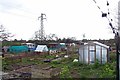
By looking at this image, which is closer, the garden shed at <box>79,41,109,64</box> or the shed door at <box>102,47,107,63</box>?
the shed door at <box>102,47,107,63</box>

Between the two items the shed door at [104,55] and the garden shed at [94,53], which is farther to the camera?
the garden shed at [94,53]

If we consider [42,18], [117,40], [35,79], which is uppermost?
[42,18]

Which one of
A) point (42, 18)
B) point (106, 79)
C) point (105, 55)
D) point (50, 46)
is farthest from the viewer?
point (50, 46)

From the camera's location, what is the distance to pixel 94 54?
2333 cm

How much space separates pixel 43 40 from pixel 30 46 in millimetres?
7007

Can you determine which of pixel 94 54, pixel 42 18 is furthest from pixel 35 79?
pixel 42 18

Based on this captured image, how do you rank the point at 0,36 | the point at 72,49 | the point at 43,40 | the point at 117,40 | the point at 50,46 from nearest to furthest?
the point at 117,40 < the point at 0,36 < the point at 72,49 < the point at 50,46 < the point at 43,40

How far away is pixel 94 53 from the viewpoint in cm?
2330

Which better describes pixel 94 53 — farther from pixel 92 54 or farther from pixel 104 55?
pixel 104 55

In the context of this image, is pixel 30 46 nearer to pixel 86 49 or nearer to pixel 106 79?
pixel 86 49

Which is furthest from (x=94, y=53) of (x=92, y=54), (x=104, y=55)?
(x=104, y=55)

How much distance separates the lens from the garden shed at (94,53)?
23.0m

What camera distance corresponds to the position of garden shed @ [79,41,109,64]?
2298 cm

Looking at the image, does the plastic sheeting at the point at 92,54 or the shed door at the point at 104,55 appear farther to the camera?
the plastic sheeting at the point at 92,54
